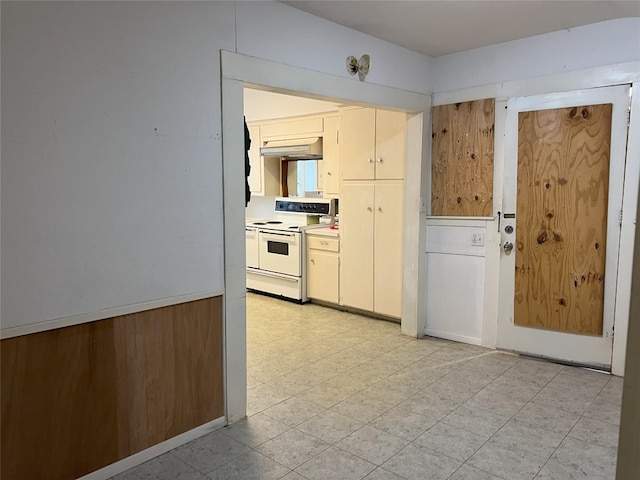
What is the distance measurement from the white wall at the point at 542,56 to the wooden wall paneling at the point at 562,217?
1.07ft

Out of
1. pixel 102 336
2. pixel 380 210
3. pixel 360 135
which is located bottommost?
pixel 102 336

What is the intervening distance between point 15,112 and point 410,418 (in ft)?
8.03

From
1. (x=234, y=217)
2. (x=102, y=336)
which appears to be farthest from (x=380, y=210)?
(x=102, y=336)

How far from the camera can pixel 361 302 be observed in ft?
15.6

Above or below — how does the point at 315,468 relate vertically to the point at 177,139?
below

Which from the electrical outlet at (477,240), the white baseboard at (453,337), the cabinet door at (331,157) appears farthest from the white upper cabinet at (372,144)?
the white baseboard at (453,337)

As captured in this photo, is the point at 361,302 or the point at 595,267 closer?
the point at 595,267

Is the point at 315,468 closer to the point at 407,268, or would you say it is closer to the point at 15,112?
the point at 15,112

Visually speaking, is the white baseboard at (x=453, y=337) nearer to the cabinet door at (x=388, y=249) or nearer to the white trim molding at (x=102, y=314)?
the cabinet door at (x=388, y=249)

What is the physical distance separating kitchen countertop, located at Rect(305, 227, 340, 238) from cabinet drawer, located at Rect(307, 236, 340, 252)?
0.04 meters

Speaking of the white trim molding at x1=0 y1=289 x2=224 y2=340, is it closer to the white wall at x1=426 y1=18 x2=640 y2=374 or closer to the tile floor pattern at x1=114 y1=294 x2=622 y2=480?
the tile floor pattern at x1=114 y1=294 x2=622 y2=480

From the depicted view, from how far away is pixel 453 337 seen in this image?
411 centimetres

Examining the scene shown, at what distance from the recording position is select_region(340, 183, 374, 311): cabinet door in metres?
4.62

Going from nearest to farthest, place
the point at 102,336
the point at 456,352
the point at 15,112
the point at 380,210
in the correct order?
1. the point at 15,112
2. the point at 102,336
3. the point at 456,352
4. the point at 380,210
